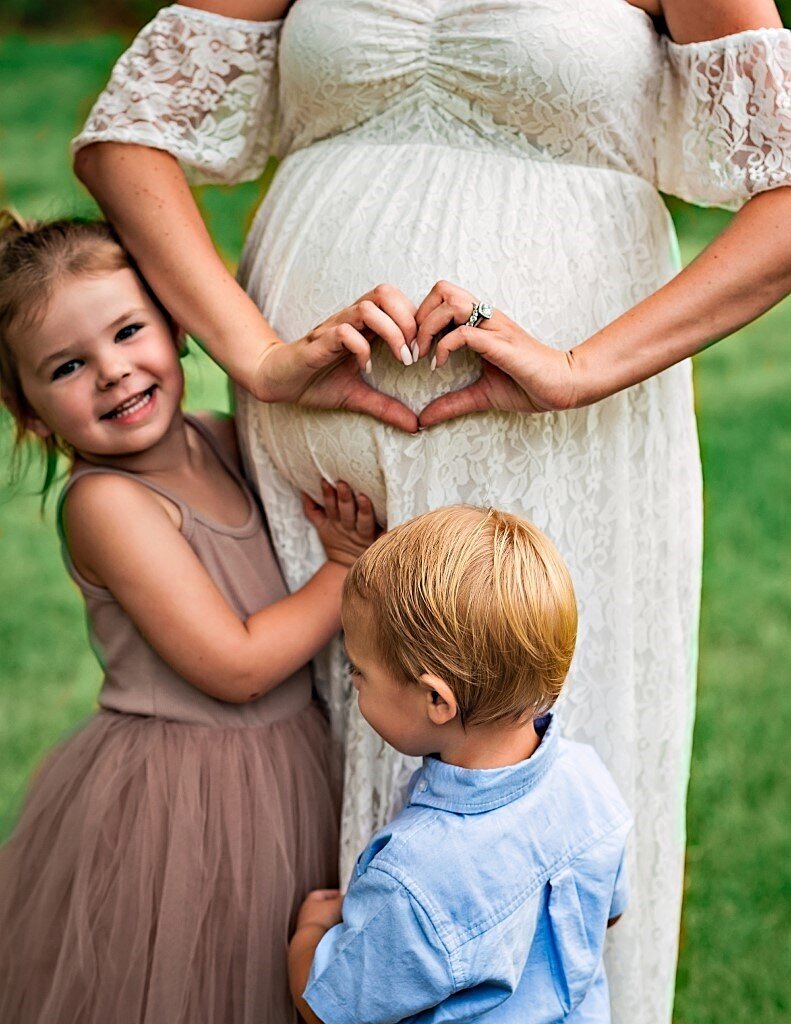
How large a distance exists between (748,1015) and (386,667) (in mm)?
Answer: 1537

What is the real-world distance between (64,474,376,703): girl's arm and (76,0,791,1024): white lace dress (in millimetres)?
72

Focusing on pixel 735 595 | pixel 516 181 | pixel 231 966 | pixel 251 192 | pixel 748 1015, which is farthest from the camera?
pixel 251 192

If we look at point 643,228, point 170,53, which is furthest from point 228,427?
point 643,228

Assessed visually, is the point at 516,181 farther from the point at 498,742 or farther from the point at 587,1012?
the point at 587,1012

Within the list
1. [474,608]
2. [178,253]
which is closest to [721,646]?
[178,253]

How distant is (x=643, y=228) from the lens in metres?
1.81

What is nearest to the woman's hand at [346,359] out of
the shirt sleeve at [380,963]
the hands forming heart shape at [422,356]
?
the hands forming heart shape at [422,356]


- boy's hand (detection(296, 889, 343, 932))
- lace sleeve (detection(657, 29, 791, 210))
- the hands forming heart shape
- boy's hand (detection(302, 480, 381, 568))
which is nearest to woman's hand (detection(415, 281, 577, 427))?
the hands forming heart shape

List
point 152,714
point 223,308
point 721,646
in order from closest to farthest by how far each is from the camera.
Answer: point 223,308 < point 152,714 < point 721,646

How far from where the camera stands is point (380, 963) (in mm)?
1476

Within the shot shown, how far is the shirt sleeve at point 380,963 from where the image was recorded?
1460 millimetres

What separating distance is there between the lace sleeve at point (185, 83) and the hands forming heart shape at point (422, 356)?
39 cm

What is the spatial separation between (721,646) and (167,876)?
2.59 meters

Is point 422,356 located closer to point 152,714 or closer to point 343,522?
point 343,522
